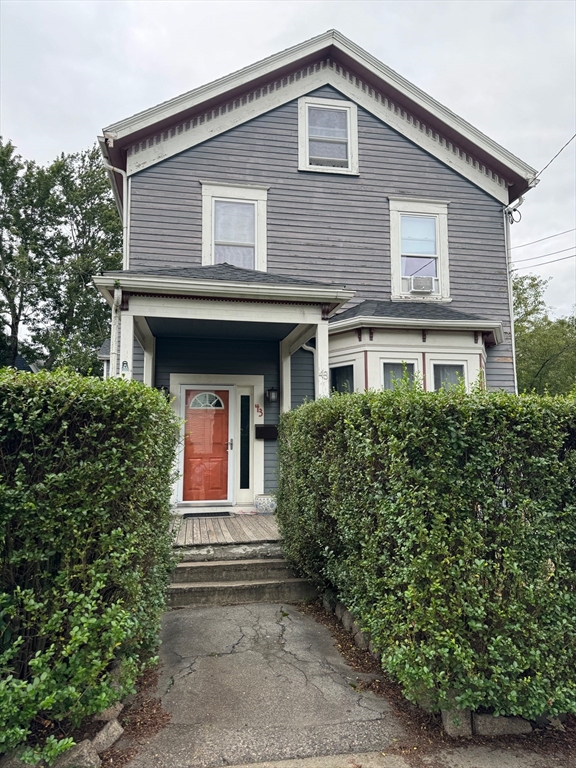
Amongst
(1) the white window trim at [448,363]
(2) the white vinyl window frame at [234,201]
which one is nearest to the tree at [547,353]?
(1) the white window trim at [448,363]

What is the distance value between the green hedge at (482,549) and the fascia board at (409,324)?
14.5ft

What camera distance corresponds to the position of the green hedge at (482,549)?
93.4 inches

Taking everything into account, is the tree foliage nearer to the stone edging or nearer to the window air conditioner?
the window air conditioner

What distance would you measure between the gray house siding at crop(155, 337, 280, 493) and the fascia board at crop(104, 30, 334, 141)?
3.44 m

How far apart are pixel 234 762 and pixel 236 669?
36.8 inches

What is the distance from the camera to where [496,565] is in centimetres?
242

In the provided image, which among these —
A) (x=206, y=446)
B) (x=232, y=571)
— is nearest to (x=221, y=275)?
(x=206, y=446)

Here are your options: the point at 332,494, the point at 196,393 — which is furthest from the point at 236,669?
the point at 196,393

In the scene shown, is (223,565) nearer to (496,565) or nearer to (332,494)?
(332,494)

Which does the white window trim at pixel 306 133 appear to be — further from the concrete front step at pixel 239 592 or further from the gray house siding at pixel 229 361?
the concrete front step at pixel 239 592

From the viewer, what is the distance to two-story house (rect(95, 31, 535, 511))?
729 centimetres

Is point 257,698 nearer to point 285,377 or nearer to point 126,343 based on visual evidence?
point 126,343

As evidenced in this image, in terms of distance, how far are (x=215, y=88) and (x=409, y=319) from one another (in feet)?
16.8

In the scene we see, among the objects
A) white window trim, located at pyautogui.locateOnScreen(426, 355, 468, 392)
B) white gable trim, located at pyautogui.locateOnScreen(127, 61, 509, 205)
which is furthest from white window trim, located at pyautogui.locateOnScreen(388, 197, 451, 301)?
white window trim, located at pyautogui.locateOnScreen(426, 355, 468, 392)
